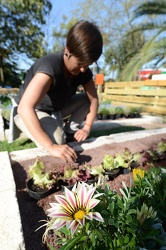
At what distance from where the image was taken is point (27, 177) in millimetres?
1496

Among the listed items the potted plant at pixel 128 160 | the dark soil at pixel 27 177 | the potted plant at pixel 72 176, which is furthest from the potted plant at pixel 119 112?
the potted plant at pixel 72 176

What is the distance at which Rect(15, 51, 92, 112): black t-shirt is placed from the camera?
5.51 ft

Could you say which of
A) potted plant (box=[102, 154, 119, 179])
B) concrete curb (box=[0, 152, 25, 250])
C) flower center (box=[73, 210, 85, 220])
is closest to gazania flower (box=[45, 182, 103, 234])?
flower center (box=[73, 210, 85, 220])

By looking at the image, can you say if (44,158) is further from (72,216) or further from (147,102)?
(147,102)

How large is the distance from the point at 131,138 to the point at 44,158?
3.65 feet

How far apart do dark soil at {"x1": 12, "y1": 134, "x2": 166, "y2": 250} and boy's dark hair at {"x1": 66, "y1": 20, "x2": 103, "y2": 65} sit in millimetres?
810

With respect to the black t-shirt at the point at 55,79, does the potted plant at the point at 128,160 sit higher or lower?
lower

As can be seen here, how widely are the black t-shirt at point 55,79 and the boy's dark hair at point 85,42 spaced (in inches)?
9.2

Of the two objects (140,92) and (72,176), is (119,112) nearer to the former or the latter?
(140,92)

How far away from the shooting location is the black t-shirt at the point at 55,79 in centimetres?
168

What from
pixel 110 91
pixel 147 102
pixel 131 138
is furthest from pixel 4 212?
pixel 110 91

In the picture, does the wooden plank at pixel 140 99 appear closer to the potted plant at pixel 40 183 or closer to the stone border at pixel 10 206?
the stone border at pixel 10 206

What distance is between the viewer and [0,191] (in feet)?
3.76

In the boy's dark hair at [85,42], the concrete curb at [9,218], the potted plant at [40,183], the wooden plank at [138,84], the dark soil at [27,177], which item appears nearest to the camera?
the concrete curb at [9,218]
